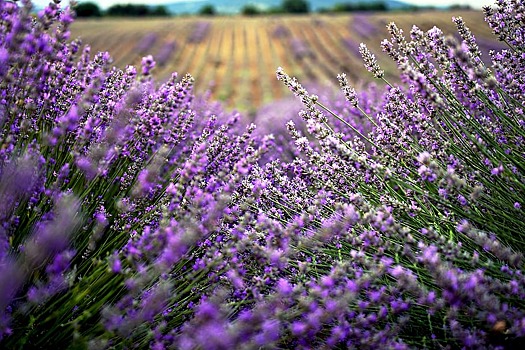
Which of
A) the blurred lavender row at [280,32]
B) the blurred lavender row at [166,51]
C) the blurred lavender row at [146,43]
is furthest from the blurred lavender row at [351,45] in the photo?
the blurred lavender row at [146,43]

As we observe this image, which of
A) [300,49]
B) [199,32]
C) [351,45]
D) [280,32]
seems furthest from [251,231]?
[280,32]

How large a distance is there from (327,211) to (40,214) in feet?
3.34

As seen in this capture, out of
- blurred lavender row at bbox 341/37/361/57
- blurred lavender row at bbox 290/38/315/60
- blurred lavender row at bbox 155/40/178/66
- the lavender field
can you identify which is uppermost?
the lavender field

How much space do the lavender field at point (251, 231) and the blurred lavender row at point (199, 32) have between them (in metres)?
18.0

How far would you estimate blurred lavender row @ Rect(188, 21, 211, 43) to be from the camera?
1926cm

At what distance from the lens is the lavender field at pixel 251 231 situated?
120 cm

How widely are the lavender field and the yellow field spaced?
9801 millimetres

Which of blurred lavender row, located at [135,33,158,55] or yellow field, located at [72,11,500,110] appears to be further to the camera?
blurred lavender row, located at [135,33,158,55]

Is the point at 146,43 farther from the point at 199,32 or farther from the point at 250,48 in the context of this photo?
the point at 250,48

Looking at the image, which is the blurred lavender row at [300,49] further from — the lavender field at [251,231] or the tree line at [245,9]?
the lavender field at [251,231]

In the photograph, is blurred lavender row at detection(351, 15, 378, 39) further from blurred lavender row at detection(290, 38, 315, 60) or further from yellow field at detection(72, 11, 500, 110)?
blurred lavender row at detection(290, 38, 315, 60)

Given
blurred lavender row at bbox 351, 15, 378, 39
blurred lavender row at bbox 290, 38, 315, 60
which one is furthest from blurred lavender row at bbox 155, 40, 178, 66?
blurred lavender row at bbox 351, 15, 378, 39

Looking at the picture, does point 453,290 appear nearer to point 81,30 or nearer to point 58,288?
point 58,288

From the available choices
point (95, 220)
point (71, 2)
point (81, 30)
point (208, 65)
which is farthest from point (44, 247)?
point (81, 30)
